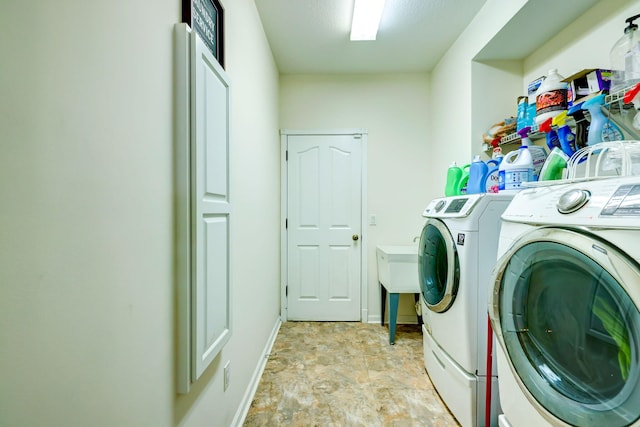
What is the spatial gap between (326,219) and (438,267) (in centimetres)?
141

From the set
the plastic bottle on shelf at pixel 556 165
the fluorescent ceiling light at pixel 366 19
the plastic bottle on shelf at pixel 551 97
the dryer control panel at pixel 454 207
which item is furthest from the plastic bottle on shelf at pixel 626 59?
the fluorescent ceiling light at pixel 366 19

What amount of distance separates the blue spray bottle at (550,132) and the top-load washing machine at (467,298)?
20.7 inches

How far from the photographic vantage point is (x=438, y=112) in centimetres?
266

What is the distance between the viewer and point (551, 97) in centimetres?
152

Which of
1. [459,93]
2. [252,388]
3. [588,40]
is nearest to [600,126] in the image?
[588,40]

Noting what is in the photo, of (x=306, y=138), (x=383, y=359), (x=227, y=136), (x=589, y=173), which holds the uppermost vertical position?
(x=306, y=138)

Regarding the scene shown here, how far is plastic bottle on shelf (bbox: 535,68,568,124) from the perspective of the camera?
1.49 m

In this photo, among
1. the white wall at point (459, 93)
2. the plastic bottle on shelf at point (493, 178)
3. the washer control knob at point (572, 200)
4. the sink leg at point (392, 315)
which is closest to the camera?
the washer control knob at point (572, 200)

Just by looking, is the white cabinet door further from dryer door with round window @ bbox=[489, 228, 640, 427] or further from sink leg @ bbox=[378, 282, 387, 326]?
sink leg @ bbox=[378, 282, 387, 326]

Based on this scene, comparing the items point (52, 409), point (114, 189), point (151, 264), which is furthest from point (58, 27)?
point (52, 409)

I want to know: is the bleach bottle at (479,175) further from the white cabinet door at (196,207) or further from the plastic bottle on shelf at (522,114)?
the white cabinet door at (196,207)

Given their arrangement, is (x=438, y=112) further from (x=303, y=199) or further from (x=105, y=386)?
(x=105, y=386)

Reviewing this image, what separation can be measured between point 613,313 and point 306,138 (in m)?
2.58

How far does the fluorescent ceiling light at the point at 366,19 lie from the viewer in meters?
1.84
